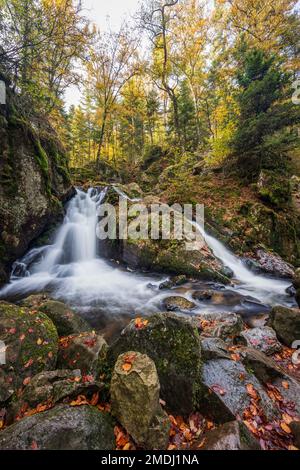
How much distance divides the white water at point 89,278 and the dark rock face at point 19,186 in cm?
77

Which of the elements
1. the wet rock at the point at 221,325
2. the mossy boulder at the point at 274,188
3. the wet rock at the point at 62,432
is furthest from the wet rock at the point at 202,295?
the mossy boulder at the point at 274,188

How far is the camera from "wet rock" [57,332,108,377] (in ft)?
9.59

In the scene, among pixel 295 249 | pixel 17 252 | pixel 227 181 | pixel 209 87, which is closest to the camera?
pixel 17 252

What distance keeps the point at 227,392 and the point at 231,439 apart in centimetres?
61

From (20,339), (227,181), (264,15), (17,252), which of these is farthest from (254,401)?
(264,15)

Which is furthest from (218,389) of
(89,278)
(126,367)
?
(89,278)

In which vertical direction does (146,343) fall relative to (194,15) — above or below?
below

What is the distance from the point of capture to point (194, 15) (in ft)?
52.5

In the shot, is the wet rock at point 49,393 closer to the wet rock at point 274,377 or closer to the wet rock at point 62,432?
the wet rock at point 62,432

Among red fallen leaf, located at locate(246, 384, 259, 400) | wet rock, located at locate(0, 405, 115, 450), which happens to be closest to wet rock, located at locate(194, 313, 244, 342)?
red fallen leaf, located at locate(246, 384, 259, 400)

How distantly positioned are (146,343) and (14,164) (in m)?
6.87

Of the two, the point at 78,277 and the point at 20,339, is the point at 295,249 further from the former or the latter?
the point at 20,339

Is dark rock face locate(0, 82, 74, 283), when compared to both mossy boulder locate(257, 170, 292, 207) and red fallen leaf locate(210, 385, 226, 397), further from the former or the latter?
mossy boulder locate(257, 170, 292, 207)

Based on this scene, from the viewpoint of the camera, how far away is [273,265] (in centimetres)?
812
